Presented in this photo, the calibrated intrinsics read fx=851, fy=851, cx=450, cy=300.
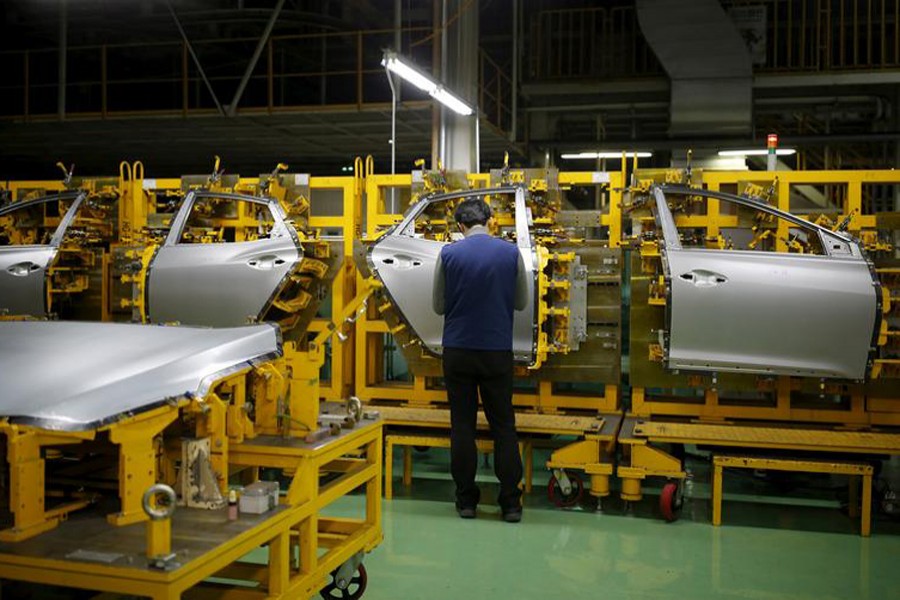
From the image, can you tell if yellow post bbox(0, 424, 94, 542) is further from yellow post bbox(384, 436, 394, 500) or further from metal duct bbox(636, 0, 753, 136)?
metal duct bbox(636, 0, 753, 136)

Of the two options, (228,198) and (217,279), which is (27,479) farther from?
(228,198)

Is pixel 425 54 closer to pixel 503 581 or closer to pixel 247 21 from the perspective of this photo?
pixel 247 21

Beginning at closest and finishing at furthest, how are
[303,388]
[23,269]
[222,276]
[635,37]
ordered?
[303,388] → [222,276] → [23,269] → [635,37]

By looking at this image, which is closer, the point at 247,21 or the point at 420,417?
the point at 420,417

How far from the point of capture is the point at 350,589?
168 inches

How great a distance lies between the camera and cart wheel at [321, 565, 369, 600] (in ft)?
13.1

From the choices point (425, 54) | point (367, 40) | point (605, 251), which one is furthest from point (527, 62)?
point (605, 251)

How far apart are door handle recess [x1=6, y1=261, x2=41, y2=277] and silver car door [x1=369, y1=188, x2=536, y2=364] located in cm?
290

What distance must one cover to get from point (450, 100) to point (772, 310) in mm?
3857

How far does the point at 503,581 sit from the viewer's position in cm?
443

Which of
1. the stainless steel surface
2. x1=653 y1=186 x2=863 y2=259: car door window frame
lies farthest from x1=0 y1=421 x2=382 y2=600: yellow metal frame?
x1=653 y1=186 x2=863 y2=259: car door window frame

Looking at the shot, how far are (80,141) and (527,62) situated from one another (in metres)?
8.08

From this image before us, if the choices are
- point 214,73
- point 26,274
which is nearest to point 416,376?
point 26,274

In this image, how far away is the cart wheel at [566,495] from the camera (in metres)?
5.93
